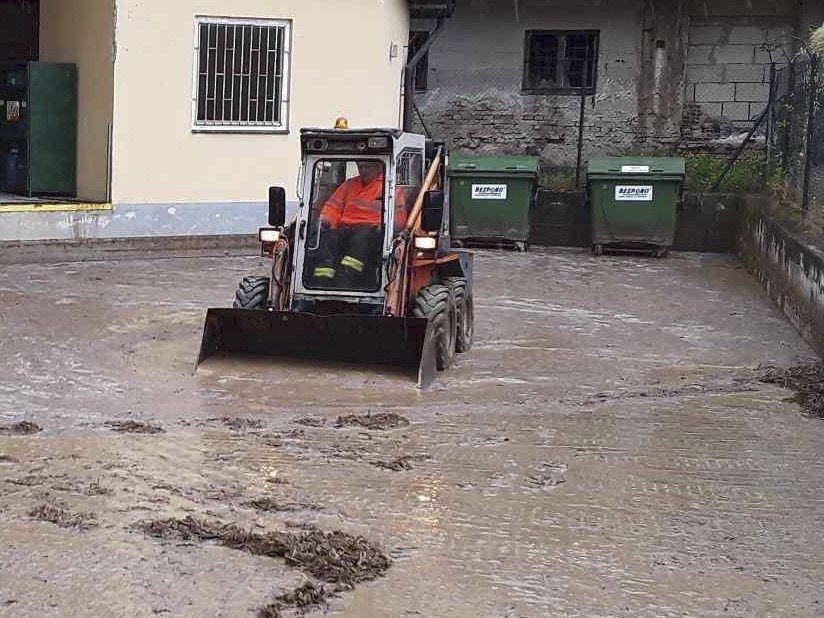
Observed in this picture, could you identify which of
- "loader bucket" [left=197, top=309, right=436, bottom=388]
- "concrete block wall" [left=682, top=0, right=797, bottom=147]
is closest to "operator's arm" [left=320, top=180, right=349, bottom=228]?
"loader bucket" [left=197, top=309, right=436, bottom=388]

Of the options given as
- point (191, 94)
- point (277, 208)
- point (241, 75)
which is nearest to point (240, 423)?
point (277, 208)

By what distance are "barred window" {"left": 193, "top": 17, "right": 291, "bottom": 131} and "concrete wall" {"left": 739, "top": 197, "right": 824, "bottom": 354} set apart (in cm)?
606

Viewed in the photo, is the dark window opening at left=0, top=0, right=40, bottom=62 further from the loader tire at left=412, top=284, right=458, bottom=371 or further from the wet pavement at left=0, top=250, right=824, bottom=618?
the loader tire at left=412, top=284, right=458, bottom=371

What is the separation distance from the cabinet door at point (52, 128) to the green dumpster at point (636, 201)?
681 cm

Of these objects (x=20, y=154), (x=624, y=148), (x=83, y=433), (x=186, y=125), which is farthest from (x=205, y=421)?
(x=624, y=148)

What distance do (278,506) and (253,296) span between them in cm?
371

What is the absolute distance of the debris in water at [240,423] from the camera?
7525 millimetres

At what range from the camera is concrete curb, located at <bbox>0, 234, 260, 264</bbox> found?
47.7 feet

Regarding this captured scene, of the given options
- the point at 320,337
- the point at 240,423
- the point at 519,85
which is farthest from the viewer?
the point at 519,85

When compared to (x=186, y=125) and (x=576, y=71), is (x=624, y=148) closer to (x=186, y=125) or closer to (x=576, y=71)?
(x=576, y=71)

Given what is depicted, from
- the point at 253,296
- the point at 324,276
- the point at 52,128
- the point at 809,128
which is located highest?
the point at 809,128

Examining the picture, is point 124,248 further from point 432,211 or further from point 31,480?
point 31,480

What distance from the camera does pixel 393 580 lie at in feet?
16.8

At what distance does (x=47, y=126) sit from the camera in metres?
16.0
